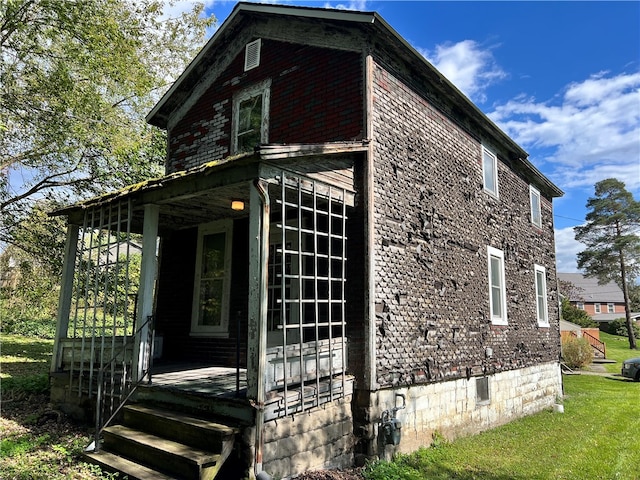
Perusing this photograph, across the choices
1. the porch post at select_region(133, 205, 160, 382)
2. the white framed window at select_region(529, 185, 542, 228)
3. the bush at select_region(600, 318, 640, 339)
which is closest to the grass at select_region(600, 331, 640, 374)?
the bush at select_region(600, 318, 640, 339)

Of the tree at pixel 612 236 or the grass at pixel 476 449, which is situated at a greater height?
the tree at pixel 612 236

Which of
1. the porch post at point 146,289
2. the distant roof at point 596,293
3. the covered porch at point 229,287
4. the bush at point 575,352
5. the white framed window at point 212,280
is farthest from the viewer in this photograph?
the distant roof at point 596,293

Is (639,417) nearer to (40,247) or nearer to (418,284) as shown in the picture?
(418,284)

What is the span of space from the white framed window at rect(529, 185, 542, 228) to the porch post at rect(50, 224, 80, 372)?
41.4 ft

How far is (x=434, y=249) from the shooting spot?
8453mm

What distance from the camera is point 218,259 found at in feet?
29.0

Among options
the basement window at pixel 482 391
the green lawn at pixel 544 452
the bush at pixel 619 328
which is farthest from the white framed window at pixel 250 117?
the bush at pixel 619 328

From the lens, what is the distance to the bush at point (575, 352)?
76.5 ft

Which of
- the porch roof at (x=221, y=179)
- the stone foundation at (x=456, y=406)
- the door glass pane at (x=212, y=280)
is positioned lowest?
the stone foundation at (x=456, y=406)

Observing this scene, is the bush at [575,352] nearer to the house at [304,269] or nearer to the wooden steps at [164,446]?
the house at [304,269]

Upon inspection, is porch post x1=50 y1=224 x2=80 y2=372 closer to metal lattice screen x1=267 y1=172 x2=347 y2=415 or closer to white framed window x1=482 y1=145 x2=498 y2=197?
metal lattice screen x1=267 y1=172 x2=347 y2=415

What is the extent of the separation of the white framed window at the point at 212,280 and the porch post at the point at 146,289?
6.42ft

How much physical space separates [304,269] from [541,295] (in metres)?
9.88

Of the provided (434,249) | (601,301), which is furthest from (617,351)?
(601,301)
